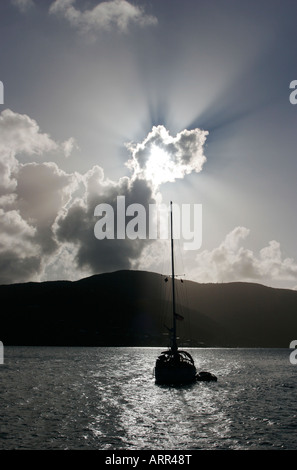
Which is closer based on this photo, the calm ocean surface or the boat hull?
the calm ocean surface

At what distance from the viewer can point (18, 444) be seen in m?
34.0

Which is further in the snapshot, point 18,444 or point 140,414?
point 140,414

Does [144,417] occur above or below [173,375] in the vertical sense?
below

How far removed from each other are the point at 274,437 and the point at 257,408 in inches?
702

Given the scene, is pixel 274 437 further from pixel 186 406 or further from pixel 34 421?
pixel 34 421

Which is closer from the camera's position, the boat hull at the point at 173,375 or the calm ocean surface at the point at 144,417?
the calm ocean surface at the point at 144,417

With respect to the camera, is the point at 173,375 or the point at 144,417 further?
the point at 173,375
